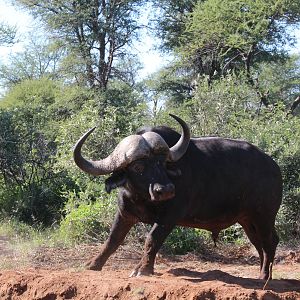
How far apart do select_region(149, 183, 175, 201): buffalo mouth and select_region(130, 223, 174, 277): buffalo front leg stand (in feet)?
1.53

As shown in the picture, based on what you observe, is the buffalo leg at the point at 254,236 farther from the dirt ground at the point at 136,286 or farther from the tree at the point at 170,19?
the tree at the point at 170,19

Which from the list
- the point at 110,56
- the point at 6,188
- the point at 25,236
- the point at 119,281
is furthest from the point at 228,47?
the point at 119,281

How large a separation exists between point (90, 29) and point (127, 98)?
3.56 metres

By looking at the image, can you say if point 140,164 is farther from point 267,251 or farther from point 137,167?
point 267,251

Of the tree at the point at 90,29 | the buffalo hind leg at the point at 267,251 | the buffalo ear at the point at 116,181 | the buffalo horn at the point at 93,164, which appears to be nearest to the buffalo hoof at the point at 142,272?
the buffalo ear at the point at 116,181

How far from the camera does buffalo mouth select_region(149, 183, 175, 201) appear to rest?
5945mm

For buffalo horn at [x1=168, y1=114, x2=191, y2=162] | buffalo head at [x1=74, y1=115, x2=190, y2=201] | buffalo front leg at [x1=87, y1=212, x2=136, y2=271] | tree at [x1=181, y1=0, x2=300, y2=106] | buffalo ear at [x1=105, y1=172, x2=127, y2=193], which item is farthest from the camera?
tree at [x1=181, y1=0, x2=300, y2=106]

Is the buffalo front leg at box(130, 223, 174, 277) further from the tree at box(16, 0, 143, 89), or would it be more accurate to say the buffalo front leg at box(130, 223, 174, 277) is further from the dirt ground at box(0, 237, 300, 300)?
the tree at box(16, 0, 143, 89)

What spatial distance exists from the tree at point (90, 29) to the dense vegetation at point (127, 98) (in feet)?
0.13

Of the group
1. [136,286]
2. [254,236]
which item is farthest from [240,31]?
[136,286]

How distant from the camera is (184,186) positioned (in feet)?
22.0

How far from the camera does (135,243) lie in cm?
1051

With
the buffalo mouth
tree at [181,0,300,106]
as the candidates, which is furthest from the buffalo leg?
tree at [181,0,300,106]

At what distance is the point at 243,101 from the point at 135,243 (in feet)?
15.9
